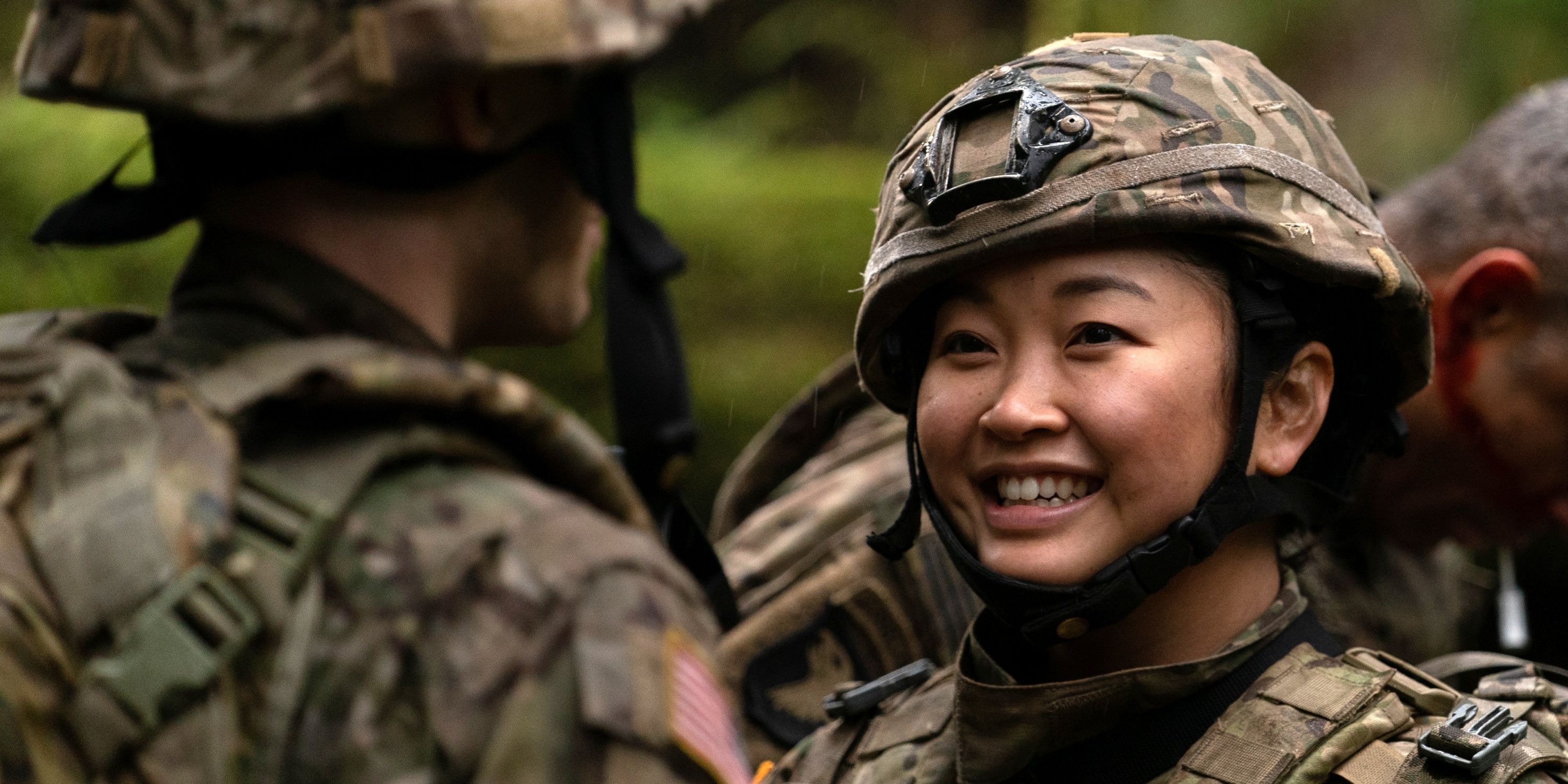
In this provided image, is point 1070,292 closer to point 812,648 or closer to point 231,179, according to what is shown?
point 231,179

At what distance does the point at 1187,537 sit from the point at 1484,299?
2.16 metres

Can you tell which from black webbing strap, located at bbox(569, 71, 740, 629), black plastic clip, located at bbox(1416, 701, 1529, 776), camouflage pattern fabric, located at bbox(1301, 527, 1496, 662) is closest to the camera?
black webbing strap, located at bbox(569, 71, 740, 629)

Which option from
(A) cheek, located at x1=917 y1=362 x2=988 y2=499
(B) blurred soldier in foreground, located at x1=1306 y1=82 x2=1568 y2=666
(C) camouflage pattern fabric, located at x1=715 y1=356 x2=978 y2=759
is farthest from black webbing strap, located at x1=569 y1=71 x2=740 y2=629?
(B) blurred soldier in foreground, located at x1=1306 y1=82 x2=1568 y2=666

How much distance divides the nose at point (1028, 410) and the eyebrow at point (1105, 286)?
6.1 inches

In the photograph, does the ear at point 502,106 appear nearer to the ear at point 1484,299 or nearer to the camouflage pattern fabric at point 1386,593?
the camouflage pattern fabric at point 1386,593

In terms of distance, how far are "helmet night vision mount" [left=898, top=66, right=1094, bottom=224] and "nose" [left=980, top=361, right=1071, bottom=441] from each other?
33cm

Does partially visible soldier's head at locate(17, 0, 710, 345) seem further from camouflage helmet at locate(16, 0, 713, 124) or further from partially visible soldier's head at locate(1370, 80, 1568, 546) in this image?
partially visible soldier's head at locate(1370, 80, 1568, 546)

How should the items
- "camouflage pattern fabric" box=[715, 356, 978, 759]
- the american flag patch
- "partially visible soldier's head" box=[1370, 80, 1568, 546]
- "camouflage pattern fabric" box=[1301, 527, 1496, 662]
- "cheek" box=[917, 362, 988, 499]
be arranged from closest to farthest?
1. the american flag patch
2. "cheek" box=[917, 362, 988, 499]
3. "camouflage pattern fabric" box=[715, 356, 978, 759]
4. "partially visible soldier's head" box=[1370, 80, 1568, 546]
5. "camouflage pattern fabric" box=[1301, 527, 1496, 662]

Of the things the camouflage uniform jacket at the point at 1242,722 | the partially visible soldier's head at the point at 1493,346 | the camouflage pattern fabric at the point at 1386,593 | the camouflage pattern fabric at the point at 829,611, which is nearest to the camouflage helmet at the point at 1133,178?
the camouflage uniform jacket at the point at 1242,722

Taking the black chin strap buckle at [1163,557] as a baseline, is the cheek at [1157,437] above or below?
above

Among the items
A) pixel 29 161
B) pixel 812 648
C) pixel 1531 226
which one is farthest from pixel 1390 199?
pixel 29 161

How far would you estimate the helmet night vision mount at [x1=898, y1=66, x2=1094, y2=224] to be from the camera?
111 inches

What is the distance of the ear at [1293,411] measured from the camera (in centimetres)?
294

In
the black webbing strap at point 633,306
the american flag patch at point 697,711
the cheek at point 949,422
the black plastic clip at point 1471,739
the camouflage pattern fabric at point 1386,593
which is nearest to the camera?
the american flag patch at point 697,711
